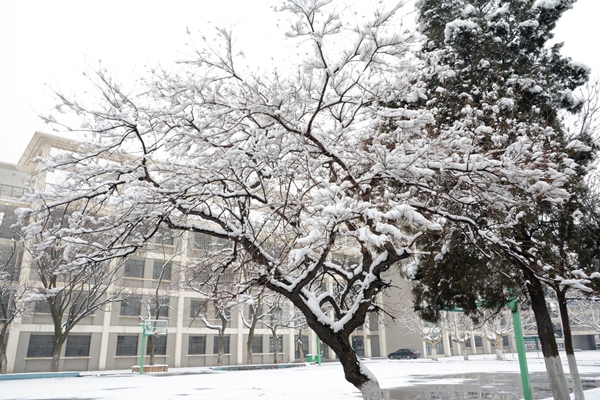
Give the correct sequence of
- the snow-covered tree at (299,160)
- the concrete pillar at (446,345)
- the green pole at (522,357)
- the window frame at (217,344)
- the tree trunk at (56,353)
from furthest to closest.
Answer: the concrete pillar at (446,345) < the window frame at (217,344) < the tree trunk at (56,353) < the green pole at (522,357) < the snow-covered tree at (299,160)

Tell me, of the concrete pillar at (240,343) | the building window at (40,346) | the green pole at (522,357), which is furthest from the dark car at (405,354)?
the green pole at (522,357)

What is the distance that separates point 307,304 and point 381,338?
46.6 metres

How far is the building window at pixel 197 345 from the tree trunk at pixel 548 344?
31.4 meters

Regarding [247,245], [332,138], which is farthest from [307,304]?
[332,138]

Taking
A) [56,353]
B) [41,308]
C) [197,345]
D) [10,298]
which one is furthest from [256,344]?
[10,298]

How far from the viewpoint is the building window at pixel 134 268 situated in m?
33.7

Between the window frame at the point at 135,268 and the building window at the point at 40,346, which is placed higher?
the window frame at the point at 135,268

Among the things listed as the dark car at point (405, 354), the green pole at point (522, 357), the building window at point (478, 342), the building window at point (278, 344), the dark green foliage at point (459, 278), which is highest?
the dark green foliage at point (459, 278)

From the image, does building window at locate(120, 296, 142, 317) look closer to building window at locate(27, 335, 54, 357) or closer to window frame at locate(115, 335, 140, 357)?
window frame at locate(115, 335, 140, 357)

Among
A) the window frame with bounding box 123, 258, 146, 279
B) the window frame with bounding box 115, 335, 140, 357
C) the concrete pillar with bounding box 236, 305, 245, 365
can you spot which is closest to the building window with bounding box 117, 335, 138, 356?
the window frame with bounding box 115, 335, 140, 357

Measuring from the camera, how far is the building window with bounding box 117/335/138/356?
105 feet

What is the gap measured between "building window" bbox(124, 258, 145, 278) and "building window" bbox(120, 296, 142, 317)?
1.92 meters

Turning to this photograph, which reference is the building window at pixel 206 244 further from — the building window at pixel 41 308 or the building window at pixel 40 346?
the building window at pixel 40 346

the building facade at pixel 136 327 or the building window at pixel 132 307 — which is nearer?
the building facade at pixel 136 327
